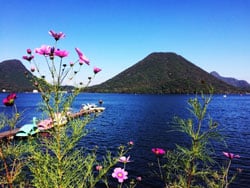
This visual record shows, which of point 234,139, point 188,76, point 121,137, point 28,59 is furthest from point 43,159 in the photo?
point 188,76

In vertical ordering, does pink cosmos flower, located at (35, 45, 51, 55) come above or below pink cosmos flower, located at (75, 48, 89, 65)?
above

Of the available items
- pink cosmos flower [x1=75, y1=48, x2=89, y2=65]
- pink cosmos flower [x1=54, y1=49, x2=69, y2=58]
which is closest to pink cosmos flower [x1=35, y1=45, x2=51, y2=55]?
pink cosmos flower [x1=54, y1=49, x2=69, y2=58]

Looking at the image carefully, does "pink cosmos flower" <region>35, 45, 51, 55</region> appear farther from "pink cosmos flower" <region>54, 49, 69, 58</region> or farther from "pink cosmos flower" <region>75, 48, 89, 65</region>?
"pink cosmos flower" <region>75, 48, 89, 65</region>

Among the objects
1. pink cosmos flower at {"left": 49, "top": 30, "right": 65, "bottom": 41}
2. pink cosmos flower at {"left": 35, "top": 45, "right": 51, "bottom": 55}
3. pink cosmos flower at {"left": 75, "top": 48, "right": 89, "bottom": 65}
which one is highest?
pink cosmos flower at {"left": 49, "top": 30, "right": 65, "bottom": 41}

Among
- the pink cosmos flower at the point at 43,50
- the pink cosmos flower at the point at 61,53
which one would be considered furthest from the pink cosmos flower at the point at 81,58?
the pink cosmos flower at the point at 43,50

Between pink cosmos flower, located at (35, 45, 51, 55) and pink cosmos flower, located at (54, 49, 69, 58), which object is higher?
pink cosmos flower, located at (35, 45, 51, 55)

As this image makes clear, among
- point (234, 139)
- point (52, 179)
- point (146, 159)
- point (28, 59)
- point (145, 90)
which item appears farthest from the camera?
point (145, 90)

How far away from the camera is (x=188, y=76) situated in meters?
195

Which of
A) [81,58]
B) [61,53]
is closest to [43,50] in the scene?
[61,53]

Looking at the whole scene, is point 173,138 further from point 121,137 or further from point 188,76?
point 188,76

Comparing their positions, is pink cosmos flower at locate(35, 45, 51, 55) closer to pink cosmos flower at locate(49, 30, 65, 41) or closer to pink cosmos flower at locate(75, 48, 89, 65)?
pink cosmos flower at locate(49, 30, 65, 41)

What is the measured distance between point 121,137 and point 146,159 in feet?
27.6

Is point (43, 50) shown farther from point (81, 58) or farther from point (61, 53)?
point (81, 58)

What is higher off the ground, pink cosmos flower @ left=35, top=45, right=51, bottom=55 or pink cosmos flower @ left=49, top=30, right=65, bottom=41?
pink cosmos flower @ left=49, top=30, right=65, bottom=41
